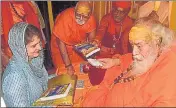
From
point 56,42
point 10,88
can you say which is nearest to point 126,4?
point 56,42

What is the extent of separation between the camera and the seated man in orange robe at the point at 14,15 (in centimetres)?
179

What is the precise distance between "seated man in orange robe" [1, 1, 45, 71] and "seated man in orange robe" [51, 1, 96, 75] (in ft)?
0.55

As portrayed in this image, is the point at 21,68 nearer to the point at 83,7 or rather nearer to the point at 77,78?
the point at 77,78

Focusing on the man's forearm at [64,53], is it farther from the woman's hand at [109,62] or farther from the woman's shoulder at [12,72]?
the woman's shoulder at [12,72]

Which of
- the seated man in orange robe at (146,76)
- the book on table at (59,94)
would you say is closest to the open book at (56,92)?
the book on table at (59,94)

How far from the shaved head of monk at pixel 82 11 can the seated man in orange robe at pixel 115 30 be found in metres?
0.12

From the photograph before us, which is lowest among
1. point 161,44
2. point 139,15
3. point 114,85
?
point 114,85

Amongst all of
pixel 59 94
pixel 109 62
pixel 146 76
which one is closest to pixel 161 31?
pixel 146 76

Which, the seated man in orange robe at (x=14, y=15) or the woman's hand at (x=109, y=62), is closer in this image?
the seated man in orange robe at (x=14, y=15)

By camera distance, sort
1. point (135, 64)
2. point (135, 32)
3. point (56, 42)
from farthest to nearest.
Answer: point (56, 42) → point (135, 64) → point (135, 32)

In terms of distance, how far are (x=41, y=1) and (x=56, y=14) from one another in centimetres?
13

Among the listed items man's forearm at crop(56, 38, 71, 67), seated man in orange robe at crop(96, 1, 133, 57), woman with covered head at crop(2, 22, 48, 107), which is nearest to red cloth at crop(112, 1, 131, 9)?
seated man in orange robe at crop(96, 1, 133, 57)

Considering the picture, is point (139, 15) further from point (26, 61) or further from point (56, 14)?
point (26, 61)

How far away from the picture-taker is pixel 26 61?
→ 1.70m
